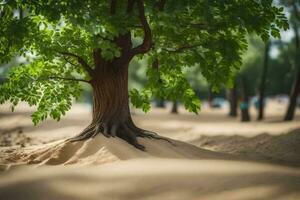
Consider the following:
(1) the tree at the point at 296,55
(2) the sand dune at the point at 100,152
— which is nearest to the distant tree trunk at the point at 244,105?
(1) the tree at the point at 296,55

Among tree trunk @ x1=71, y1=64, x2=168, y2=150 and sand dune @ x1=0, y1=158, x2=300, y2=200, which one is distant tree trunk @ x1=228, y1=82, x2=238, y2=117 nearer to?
tree trunk @ x1=71, y1=64, x2=168, y2=150

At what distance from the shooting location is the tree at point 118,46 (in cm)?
1051

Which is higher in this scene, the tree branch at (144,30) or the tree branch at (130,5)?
the tree branch at (130,5)

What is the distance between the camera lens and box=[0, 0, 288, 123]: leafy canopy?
10.3 metres

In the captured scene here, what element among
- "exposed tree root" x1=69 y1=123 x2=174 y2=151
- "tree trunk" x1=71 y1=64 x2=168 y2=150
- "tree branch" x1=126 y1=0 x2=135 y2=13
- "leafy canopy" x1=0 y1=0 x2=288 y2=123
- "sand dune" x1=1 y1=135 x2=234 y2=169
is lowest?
"sand dune" x1=1 y1=135 x2=234 y2=169

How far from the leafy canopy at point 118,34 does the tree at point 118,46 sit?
2 centimetres

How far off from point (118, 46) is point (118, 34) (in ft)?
5.61

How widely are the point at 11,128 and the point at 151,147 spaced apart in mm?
16206

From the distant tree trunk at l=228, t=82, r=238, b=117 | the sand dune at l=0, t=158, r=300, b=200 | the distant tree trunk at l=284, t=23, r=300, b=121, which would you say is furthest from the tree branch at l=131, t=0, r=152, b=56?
the distant tree trunk at l=228, t=82, r=238, b=117

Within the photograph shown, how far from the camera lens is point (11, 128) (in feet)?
85.6

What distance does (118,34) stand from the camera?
1077 centimetres

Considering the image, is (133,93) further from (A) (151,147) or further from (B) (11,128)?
(B) (11,128)

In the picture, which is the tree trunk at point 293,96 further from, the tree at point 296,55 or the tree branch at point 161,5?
the tree branch at point 161,5

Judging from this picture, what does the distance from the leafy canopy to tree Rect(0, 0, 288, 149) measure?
25 mm
